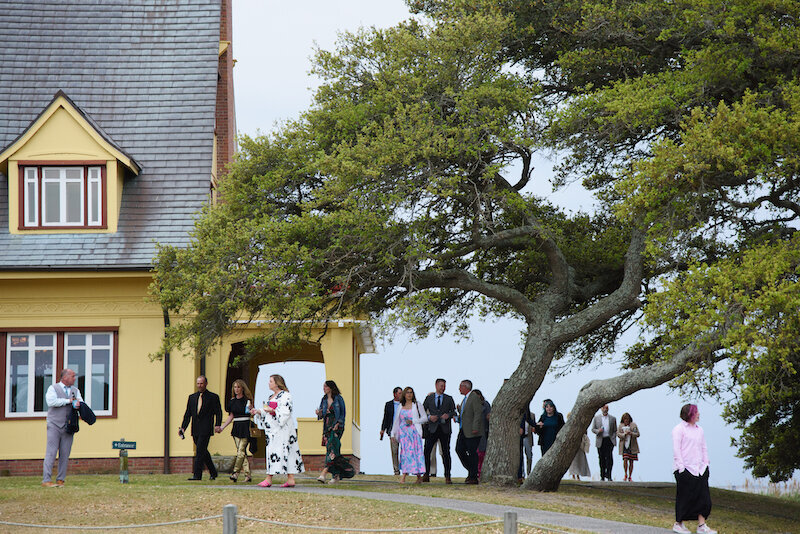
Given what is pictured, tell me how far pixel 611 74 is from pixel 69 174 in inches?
511

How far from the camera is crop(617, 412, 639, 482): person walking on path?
84.9 feet

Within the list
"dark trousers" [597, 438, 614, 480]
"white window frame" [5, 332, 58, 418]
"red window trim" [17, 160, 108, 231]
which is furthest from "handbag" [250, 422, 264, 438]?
"dark trousers" [597, 438, 614, 480]

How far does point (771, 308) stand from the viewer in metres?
16.0

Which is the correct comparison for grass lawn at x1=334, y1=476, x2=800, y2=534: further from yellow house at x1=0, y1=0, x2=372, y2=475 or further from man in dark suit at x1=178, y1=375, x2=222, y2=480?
yellow house at x1=0, y1=0, x2=372, y2=475

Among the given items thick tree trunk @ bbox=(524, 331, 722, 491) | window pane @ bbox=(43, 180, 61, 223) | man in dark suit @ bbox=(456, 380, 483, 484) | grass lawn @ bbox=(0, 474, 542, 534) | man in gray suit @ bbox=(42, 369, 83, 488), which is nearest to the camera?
grass lawn @ bbox=(0, 474, 542, 534)

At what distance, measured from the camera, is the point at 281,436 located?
56.3ft

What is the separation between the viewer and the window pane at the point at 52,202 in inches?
977

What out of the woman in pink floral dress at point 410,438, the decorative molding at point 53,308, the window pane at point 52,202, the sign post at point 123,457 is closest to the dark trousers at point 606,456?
the woman in pink floral dress at point 410,438

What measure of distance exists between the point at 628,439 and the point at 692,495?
11.5m

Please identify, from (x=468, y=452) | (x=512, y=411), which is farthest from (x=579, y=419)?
(x=468, y=452)

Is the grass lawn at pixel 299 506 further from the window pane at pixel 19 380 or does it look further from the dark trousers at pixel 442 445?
the window pane at pixel 19 380

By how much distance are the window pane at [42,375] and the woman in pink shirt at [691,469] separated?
15.3 meters

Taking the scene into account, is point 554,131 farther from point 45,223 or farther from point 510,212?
point 45,223

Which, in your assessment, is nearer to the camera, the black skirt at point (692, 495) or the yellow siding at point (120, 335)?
the black skirt at point (692, 495)
